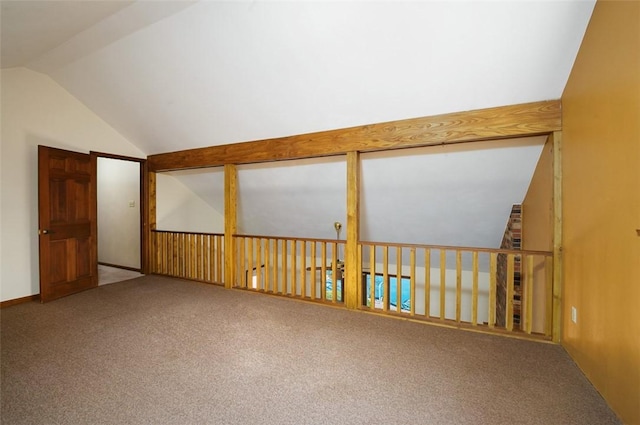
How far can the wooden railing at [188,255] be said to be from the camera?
15.3ft

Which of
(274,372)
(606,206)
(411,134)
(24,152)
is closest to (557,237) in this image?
(606,206)

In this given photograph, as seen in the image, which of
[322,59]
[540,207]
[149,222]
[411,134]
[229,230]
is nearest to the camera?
[322,59]

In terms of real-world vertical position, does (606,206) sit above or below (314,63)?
below

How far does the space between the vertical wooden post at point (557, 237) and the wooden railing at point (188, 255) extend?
407 centimetres

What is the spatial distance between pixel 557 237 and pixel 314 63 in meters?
2.69

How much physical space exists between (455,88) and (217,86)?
2.52 m

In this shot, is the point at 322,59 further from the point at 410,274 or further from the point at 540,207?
the point at 540,207

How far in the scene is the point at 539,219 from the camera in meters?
3.35

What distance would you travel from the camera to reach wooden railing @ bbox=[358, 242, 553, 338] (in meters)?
2.81

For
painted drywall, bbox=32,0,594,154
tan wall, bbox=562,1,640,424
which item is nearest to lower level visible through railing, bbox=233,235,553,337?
tan wall, bbox=562,1,640,424

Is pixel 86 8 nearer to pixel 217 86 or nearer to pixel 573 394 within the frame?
pixel 217 86

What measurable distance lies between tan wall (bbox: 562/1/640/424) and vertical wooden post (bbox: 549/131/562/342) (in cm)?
13

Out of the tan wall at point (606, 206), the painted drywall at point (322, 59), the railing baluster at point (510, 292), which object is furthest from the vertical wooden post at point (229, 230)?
Answer: the tan wall at point (606, 206)

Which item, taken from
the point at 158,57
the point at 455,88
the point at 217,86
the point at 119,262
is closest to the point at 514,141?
the point at 455,88
